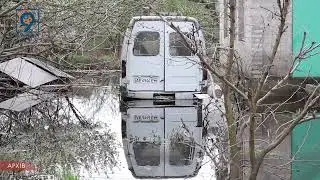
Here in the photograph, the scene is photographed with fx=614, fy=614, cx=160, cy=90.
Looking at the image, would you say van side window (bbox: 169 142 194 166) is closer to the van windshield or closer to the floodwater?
the floodwater

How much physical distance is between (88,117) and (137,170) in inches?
185

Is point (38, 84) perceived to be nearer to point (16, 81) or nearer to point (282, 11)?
point (16, 81)

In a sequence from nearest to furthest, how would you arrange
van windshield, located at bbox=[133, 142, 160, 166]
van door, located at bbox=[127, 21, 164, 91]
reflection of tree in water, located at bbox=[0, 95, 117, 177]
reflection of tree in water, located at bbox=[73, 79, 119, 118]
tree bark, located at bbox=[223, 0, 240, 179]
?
tree bark, located at bbox=[223, 0, 240, 179] → reflection of tree in water, located at bbox=[0, 95, 117, 177] → van windshield, located at bbox=[133, 142, 160, 166] → van door, located at bbox=[127, 21, 164, 91] → reflection of tree in water, located at bbox=[73, 79, 119, 118]

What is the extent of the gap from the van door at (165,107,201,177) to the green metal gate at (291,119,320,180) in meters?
1.06

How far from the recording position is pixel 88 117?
11.5 meters

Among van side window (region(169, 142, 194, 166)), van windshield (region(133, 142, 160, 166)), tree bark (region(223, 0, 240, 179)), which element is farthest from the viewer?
Result: van windshield (region(133, 142, 160, 166))

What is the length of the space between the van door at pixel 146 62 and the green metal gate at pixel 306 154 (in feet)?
13.4

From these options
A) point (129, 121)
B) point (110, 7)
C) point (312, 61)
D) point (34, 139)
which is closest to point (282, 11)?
point (110, 7)

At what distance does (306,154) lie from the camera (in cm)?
768

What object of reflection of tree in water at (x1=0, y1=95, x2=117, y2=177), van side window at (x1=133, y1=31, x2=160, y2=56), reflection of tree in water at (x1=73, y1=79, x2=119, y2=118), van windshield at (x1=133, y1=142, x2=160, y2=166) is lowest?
van windshield at (x1=133, y1=142, x2=160, y2=166)

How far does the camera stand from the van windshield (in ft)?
24.3

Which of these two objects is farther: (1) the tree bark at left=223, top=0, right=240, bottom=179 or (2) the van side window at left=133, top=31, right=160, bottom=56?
(2) the van side window at left=133, top=31, right=160, bottom=56

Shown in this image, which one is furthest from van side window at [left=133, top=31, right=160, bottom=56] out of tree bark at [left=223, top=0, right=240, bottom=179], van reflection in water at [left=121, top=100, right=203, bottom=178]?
tree bark at [left=223, top=0, right=240, bottom=179]

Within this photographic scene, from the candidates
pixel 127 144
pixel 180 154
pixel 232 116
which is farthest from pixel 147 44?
pixel 232 116
